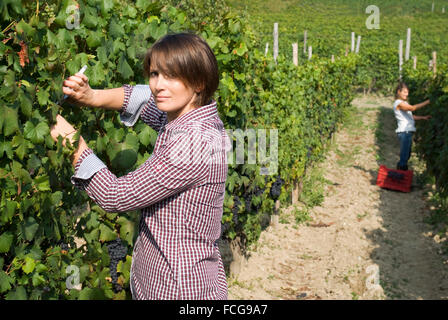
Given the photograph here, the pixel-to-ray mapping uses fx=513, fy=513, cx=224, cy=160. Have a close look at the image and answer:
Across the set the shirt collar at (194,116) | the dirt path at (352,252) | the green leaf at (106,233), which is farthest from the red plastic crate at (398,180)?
the shirt collar at (194,116)

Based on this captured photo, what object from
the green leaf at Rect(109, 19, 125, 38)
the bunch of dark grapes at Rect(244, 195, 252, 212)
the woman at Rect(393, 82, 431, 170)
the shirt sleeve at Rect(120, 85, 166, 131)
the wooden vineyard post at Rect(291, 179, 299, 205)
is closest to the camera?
the shirt sleeve at Rect(120, 85, 166, 131)

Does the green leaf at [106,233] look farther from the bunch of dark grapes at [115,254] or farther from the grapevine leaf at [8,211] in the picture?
the grapevine leaf at [8,211]

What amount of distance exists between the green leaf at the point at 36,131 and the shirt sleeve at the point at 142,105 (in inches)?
20.1

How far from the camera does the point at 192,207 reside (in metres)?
1.79

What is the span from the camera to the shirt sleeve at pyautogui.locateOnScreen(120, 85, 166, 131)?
222cm

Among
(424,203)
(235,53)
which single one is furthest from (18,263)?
(424,203)

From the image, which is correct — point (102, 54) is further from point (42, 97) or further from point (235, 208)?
point (235, 208)

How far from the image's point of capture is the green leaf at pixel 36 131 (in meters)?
1.73

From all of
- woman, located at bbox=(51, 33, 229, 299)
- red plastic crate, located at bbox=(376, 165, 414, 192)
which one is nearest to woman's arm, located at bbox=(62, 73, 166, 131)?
woman, located at bbox=(51, 33, 229, 299)

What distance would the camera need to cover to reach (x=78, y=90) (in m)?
1.93

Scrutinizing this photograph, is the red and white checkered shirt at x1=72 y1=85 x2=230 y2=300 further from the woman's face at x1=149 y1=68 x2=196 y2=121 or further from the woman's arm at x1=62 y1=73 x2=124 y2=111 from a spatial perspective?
the woman's arm at x1=62 y1=73 x2=124 y2=111

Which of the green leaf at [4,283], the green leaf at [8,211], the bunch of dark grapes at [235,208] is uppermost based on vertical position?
the green leaf at [8,211]

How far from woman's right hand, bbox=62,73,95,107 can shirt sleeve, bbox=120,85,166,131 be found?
238 mm
